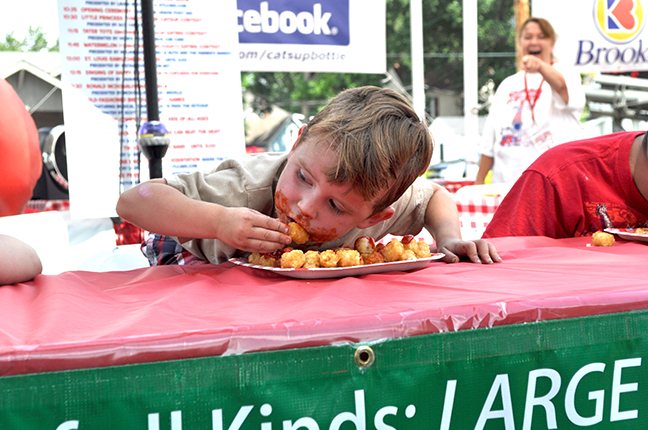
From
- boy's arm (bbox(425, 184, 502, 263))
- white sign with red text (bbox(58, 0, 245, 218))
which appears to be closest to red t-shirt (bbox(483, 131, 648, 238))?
boy's arm (bbox(425, 184, 502, 263))

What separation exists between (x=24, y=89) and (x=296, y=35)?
143 inches

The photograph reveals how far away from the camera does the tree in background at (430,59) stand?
71.7 feet

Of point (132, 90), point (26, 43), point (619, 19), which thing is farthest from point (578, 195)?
point (26, 43)

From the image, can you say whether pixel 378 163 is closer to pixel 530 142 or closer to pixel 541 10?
pixel 530 142

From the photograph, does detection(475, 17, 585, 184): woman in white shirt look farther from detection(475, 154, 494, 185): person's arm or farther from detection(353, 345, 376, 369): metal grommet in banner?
detection(353, 345, 376, 369): metal grommet in banner

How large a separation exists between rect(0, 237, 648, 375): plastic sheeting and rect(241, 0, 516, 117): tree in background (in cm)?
1997

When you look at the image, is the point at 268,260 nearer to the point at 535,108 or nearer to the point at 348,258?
the point at 348,258

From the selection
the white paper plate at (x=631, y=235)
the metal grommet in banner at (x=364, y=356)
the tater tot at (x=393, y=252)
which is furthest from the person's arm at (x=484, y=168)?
the metal grommet in banner at (x=364, y=356)

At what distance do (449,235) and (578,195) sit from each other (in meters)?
0.51

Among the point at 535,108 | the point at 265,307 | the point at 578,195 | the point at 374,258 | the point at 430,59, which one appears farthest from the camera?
the point at 430,59

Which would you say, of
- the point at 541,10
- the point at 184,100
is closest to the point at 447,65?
the point at 541,10

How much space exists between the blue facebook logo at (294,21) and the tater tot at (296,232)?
114 inches

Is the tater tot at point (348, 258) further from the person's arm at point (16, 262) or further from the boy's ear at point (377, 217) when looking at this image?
the person's arm at point (16, 262)

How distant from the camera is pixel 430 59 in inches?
905
